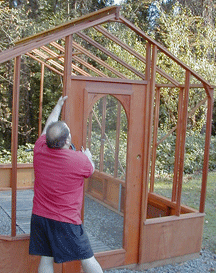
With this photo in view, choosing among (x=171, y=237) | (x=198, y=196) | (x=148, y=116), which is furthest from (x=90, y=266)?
(x=198, y=196)

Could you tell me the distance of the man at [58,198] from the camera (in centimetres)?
308

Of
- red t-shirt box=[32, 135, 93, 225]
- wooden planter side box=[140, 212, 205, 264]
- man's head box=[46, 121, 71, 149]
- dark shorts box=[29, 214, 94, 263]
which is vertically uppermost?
man's head box=[46, 121, 71, 149]

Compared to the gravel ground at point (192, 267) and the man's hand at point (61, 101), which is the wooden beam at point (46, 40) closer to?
the man's hand at point (61, 101)

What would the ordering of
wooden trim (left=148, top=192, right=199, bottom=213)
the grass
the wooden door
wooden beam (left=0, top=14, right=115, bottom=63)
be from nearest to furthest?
wooden beam (left=0, top=14, right=115, bottom=63)
the wooden door
wooden trim (left=148, top=192, right=199, bottom=213)
the grass

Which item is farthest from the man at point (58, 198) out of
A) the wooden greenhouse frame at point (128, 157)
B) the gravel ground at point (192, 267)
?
the gravel ground at point (192, 267)

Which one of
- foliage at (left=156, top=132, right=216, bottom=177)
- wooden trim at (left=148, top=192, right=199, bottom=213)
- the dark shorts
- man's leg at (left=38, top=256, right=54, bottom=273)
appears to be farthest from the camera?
foliage at (left=156, top=132, right=216, bottom=177)

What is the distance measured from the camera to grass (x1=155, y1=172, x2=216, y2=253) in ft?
20.1

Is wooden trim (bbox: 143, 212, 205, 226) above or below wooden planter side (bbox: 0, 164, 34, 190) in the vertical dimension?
above

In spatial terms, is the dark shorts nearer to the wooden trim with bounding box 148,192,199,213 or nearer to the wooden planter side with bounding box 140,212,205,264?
the wooden planter side with bounding box 140,212,205,264

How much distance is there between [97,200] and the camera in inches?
177

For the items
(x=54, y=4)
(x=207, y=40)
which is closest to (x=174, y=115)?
(x=207, y=40)

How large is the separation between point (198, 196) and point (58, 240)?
669 centimetres

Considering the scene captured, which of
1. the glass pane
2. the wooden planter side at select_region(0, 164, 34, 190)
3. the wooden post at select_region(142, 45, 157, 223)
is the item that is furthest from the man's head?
the wooden planter side at select_region(0, 164, 34, 190)

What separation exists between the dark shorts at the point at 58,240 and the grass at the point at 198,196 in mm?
2884
